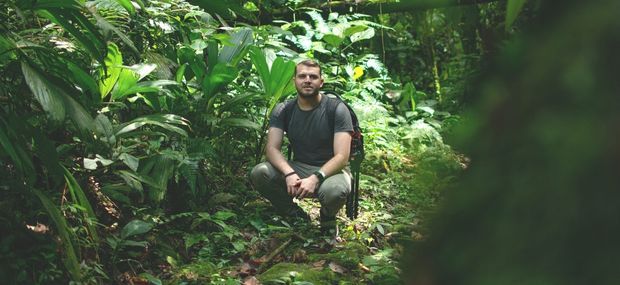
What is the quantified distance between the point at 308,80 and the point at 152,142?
1.18 meters

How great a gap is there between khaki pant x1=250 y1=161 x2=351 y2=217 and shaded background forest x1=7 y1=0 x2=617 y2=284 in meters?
0.23

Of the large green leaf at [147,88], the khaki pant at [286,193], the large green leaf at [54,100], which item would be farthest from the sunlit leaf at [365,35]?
the large green leaf at [54,100]

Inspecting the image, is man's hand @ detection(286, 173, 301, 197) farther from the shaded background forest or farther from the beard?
the beard

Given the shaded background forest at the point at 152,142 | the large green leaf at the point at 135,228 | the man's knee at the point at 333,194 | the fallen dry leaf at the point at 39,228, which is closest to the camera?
the shaded background forest at the point at 152,142

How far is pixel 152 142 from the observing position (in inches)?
186

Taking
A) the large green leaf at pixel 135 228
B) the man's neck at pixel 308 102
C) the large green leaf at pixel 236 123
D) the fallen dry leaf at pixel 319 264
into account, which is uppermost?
the man's neck at pixel 308 102

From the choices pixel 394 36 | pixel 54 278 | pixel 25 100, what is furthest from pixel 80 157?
pixel 394 36

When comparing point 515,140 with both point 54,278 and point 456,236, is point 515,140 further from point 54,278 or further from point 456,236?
point 54,278

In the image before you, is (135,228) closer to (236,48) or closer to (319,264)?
(319,264)

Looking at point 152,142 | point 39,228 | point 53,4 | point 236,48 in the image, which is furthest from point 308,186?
point 53,4

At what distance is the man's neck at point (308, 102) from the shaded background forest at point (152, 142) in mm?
472

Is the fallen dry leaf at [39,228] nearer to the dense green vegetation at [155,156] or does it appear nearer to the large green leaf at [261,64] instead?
the dense green vegetation at [155,156]

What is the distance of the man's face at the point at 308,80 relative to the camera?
194 inches

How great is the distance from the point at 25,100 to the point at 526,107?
3.61 m
